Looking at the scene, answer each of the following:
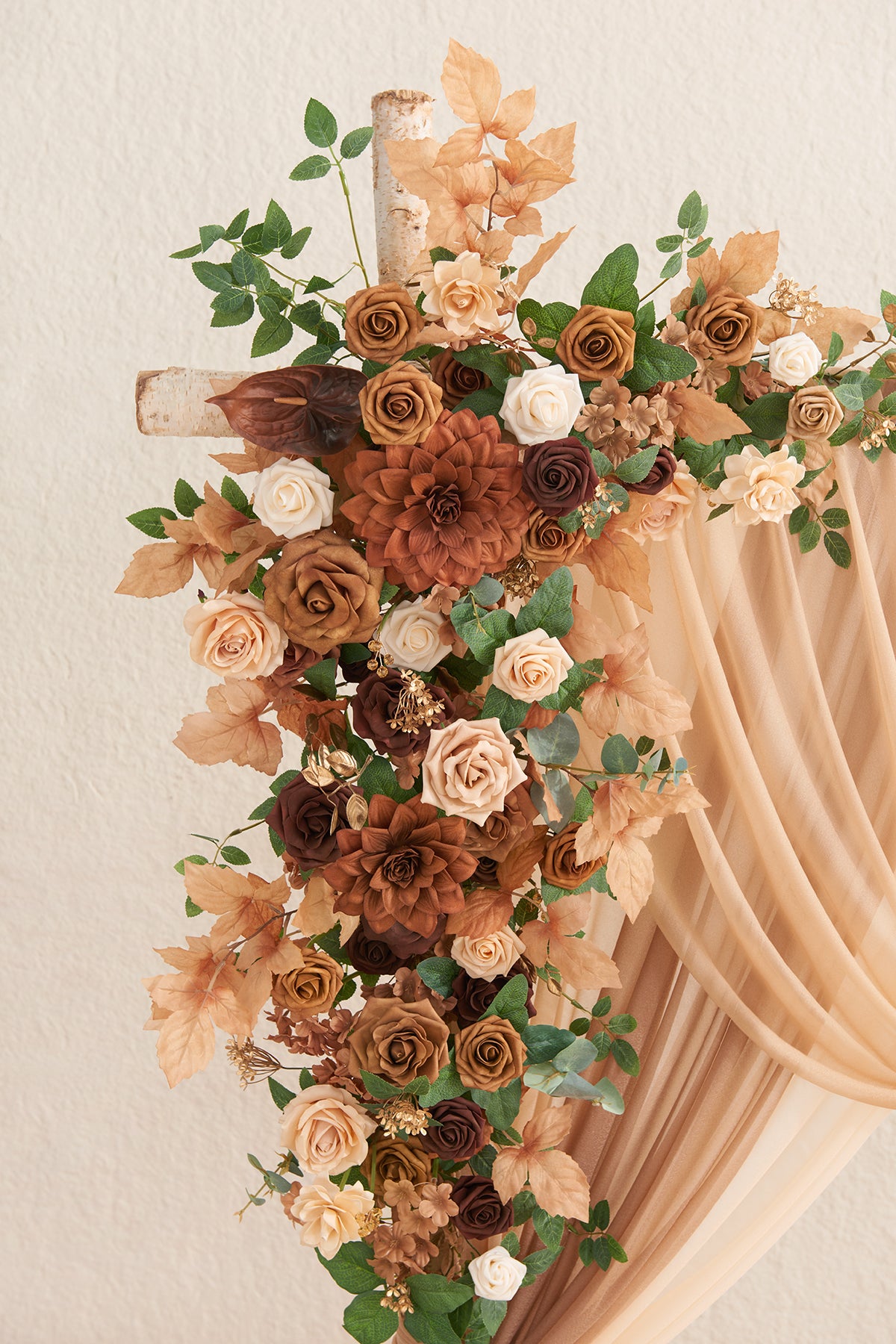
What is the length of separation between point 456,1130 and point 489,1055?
10 centimetres

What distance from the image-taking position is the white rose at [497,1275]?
108 centimetres

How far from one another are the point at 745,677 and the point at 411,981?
561 millimetres

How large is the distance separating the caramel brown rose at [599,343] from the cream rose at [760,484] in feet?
Result: 0.68

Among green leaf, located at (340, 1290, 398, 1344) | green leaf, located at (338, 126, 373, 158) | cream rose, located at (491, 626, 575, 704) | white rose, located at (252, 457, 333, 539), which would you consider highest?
green leaf, located at (338, 126, 373, 158)

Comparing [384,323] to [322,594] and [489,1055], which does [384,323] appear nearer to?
[322,594]

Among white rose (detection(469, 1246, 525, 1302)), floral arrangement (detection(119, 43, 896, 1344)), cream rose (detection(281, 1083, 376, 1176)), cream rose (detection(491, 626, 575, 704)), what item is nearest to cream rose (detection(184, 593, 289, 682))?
floral arrangement (detection(119, 43, 896, 1344))

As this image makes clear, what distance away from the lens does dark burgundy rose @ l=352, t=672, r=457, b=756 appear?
38.4 inches

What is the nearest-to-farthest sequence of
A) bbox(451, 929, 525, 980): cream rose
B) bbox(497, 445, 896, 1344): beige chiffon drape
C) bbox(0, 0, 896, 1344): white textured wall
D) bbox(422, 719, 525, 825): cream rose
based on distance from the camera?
bbox(422, 719, 525, 825): cream rose, bbox(451, 929, 525, 980): cream rose, bbox(497, 445, 896, 1344): beige chiffon drape, bbox(0, 0, 896, 1344): white textured wall

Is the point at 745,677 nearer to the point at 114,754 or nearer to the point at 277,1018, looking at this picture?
the point at 277,1018

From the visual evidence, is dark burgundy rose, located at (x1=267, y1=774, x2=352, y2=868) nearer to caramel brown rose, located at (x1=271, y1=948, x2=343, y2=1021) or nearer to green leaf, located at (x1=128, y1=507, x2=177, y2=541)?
caramel brown rose, located at (x1=271, y1=948, x2=343, y2=1021)

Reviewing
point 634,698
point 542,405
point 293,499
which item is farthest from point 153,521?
point 634,698

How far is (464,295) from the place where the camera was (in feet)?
3.14

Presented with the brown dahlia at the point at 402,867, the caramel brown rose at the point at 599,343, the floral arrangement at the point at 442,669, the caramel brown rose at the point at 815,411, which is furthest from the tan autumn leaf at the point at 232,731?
the caramel brown rose at the point at 815,411

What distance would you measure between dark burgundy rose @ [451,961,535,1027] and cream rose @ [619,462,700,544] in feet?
1.66
